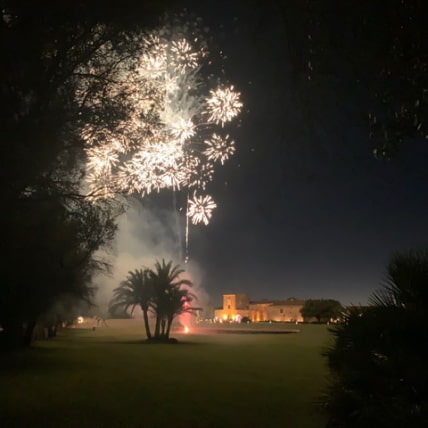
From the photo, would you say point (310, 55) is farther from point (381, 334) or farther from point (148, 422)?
point (148, 422)

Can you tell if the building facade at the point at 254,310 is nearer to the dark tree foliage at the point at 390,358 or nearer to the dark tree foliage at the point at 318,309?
the dark tree foliage at the point at 318,309

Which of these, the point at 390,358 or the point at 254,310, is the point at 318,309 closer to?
the point at 254,310

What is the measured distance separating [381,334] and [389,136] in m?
4.28

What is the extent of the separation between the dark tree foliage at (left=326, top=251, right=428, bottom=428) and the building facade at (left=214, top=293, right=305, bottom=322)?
501 feet

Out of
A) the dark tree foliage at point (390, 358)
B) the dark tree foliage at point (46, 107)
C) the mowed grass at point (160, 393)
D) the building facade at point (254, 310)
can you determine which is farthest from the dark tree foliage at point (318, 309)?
the dark tree foliage at point (390, 358)

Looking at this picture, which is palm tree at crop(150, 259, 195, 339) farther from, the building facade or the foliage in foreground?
the building facade

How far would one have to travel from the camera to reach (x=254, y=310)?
171 m

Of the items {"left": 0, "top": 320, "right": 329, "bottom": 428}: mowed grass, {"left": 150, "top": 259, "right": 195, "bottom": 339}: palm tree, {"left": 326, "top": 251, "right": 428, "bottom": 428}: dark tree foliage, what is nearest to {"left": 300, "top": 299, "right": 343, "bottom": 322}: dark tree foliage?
{"left": 150, "top": 259, "right": 195, "bottom": 339}: palm tree

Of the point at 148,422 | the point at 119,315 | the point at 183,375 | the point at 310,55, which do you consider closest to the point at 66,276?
the point at 183,375

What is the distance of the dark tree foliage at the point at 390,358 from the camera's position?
6016 mm

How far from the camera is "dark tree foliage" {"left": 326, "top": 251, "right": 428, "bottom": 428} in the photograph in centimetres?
602

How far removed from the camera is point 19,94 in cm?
1103

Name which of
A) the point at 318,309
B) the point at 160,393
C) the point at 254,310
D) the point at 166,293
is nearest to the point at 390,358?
the point at 160,393

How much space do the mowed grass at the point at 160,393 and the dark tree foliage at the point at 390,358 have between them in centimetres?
345
